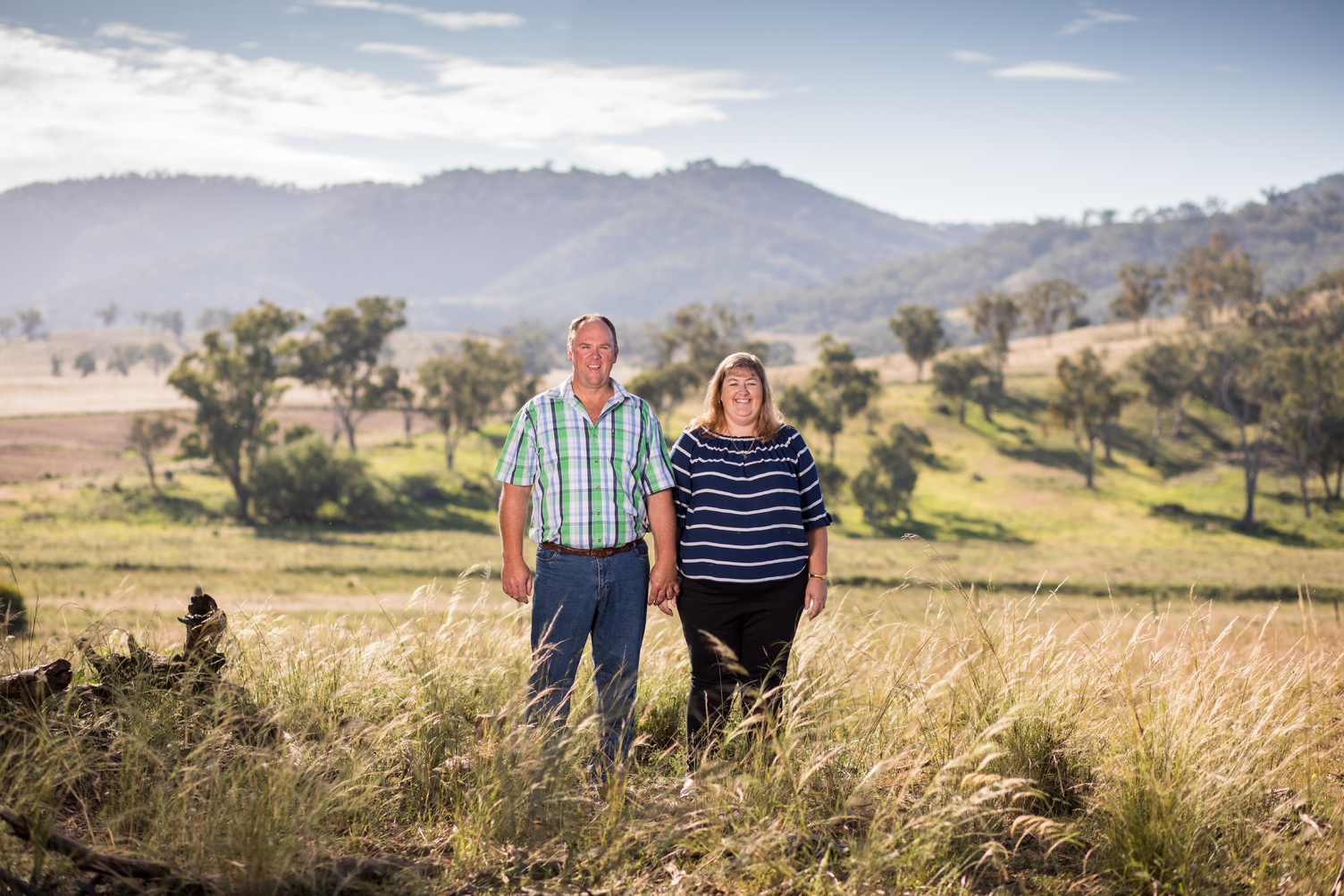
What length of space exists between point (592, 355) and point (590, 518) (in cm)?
80

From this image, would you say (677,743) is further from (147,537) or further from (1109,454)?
(1109,454)

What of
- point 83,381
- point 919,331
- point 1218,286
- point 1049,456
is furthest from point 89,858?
point 83,381

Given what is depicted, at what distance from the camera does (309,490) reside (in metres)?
49.6

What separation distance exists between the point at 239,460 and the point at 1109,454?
2359 inches

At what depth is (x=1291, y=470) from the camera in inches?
2303

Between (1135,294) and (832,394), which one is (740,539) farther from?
(1135,294)

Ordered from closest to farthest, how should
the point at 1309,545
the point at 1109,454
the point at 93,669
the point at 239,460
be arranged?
the point at 93,669, the point at 1309,545, the point at 239,460, the point at 1109,454

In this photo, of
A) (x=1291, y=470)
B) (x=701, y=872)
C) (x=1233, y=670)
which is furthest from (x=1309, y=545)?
(x=701, y=872)

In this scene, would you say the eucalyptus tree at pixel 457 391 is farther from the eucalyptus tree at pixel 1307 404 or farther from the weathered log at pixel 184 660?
the weathered log at pixel 184 660

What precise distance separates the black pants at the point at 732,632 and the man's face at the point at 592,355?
112cm

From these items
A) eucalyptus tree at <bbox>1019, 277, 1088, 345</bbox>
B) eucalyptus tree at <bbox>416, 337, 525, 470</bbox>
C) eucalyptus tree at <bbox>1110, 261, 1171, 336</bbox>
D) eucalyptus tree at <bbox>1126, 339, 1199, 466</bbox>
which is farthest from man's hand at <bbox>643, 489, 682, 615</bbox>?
eucalyptus tree at <bbox>1110, 261, 1171, 336</bbox>

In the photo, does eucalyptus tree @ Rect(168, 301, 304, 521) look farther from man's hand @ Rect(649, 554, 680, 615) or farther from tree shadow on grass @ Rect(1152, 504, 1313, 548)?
tree shadow on grass @ Rect(1152, 504, 1313, 548)

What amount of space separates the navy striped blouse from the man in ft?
0.45

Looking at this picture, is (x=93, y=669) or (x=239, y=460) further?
(x=239, y=460)
